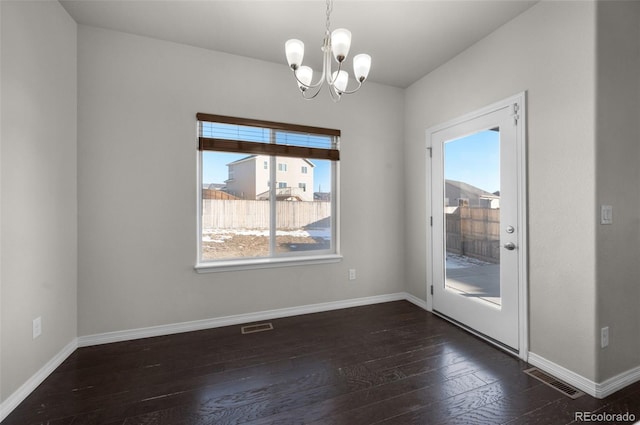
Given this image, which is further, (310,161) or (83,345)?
(310,161)

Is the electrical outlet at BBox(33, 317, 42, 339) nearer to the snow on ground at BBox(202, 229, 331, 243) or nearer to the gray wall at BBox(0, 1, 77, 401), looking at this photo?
the gray wall at BBox(0, 1, 77, 401)

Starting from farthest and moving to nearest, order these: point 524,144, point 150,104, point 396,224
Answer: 1. point 396,224
2. point 150,104
3. point 524,144

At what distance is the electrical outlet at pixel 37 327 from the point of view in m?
1.94

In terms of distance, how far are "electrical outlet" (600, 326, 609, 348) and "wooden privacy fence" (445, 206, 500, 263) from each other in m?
0.78

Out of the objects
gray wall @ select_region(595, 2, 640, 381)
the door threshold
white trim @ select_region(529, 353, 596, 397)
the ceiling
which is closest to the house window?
the ceiling

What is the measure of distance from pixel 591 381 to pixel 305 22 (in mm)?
3364

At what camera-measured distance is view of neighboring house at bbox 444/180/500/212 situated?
100 inches

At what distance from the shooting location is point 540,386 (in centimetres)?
191

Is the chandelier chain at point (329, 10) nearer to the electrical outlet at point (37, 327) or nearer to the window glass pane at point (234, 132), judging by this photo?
the window glass pane at point (234, 132)

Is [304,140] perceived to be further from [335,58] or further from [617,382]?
[617,382]

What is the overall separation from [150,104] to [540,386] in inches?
152

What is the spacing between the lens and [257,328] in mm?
2848

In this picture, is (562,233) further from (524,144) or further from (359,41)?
(359,41)

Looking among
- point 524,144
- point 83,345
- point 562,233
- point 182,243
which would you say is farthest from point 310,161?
point 83,345
